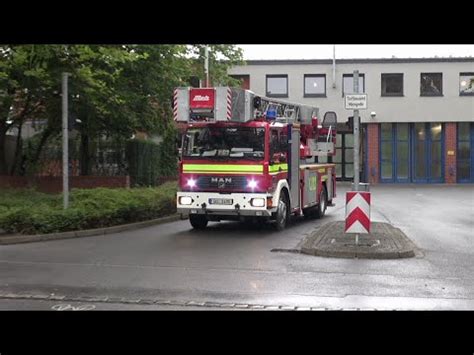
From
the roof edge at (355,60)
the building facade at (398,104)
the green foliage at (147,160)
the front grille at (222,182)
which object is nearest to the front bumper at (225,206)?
the front grille at (222,182)

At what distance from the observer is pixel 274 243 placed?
46.7 feet

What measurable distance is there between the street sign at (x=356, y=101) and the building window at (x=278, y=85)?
28561 mm

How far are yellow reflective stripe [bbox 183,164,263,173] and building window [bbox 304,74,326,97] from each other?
27.4 meters

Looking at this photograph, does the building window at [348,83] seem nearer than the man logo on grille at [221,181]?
No

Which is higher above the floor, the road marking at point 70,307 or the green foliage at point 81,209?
the green foliage at point 81,209

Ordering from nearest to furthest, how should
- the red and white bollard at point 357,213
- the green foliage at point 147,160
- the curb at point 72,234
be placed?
the red and white bollard at point 357,213
the curb at point 72,234
the green foliage at point 147,160

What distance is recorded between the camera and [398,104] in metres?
41.8

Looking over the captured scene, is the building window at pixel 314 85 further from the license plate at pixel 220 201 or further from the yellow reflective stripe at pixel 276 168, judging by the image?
the license plate at pixel 220 201

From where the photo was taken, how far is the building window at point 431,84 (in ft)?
137

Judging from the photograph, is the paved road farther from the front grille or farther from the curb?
the front grille

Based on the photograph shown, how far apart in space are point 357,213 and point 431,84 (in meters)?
31.2
